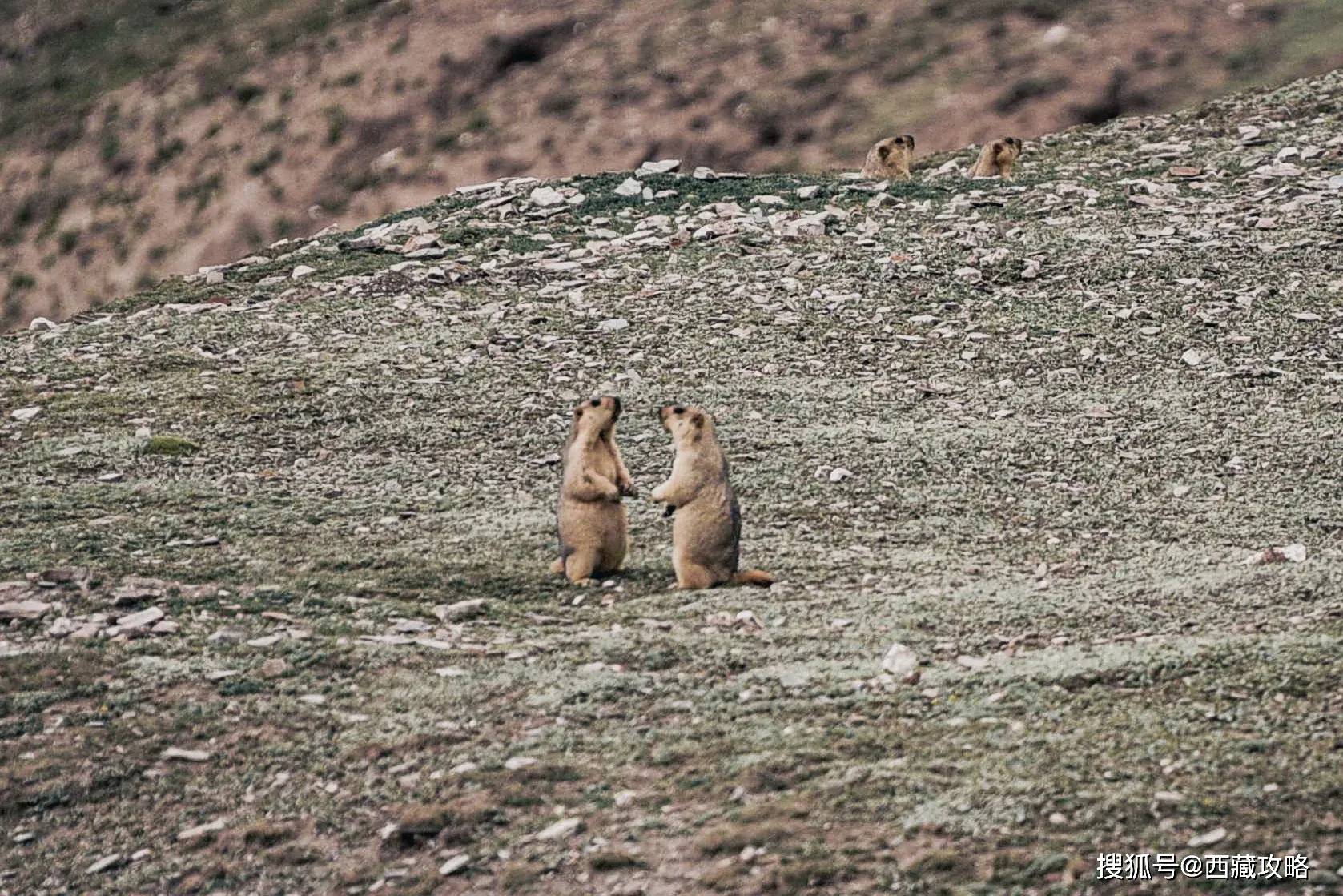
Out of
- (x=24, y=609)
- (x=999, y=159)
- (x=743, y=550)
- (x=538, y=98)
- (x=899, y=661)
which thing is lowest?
(x=743, y=550)

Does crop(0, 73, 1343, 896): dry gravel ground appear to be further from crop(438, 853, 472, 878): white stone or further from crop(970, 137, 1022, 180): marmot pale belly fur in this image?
crop(970, 137, 1022, 180): marmot pale belly fur

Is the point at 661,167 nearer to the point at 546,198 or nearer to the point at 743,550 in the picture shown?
the point at 546,198

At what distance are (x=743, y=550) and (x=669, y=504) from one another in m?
0.75

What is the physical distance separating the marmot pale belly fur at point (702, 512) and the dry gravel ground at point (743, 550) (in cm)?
15

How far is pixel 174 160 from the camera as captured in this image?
19.1m

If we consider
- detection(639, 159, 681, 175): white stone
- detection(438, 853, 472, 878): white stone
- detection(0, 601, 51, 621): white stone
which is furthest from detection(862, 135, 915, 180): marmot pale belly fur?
detection(438, 853, 472, 878): white stone

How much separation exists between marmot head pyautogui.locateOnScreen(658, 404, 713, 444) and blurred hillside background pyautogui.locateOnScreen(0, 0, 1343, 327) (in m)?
10.4

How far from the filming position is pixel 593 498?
23.2 feet

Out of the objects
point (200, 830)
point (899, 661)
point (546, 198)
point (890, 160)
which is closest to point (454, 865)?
point (200, 830)

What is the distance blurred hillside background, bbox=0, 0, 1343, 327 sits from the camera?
57.0 ft

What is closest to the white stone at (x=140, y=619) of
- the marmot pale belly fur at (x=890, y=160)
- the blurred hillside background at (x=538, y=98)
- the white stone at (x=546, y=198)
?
the white stone at (x=546, y=198)

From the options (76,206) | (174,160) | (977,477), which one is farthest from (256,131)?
(977,477)

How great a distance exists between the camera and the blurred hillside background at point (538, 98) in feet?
57.0

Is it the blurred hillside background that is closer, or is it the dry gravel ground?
the dry gravel ground
